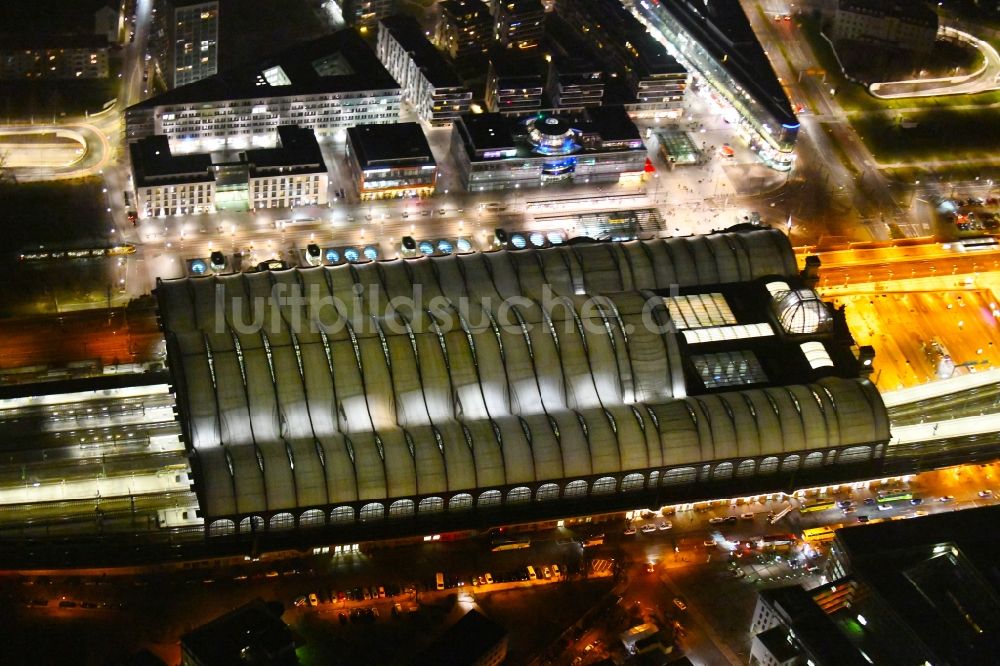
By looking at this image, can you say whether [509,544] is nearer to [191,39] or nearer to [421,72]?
[421,72]

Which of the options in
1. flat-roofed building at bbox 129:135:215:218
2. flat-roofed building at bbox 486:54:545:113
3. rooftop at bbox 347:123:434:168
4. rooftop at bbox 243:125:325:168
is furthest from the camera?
flat-roofed building at bbox 486:54:545:113

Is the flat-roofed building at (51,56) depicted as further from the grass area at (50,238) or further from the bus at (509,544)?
the bus at (509,544)

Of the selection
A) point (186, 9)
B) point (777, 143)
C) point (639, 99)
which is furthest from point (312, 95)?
point (777, 143)

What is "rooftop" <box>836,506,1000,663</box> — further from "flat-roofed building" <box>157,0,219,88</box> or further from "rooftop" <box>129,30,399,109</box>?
"flat-roofed building" <box>157,0,219,88</box>

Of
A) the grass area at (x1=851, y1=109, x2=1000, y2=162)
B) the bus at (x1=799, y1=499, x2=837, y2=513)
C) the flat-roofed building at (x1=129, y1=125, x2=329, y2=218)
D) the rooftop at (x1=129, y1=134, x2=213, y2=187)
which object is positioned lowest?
the bus at (x1=799, y1=499, x2=837, y2=513)

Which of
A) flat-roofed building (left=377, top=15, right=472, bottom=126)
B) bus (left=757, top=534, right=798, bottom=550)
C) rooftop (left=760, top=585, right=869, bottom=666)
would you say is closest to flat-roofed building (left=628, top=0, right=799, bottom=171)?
flat-roofed building (left=377, top=15, right=472, bottom=126)

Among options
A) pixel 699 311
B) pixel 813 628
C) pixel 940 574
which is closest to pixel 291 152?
pixel 699 311

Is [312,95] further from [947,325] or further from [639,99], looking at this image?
[947,325]
